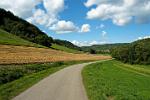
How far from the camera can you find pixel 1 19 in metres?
196

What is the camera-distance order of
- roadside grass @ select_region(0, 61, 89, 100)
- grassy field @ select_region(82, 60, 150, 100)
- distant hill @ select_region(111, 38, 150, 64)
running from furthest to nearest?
distant hill @ select_region(111, 38, 150, 64) → roadside grass @ select_region(0, 61, 89, 100) → grassy field @ select_region(82, 60, 150, 100)

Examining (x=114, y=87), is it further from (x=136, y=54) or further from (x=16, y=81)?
(x=136, y=54)

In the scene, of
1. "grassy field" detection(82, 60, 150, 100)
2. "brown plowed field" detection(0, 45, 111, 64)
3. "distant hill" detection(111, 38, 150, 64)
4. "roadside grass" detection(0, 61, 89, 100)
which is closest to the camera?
"grassy field" detection(82, 60, 150, 100)

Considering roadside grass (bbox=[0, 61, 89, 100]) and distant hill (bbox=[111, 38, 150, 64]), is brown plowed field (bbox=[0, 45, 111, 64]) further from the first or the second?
distant hill (bbox=[111, 38, 150, 64])

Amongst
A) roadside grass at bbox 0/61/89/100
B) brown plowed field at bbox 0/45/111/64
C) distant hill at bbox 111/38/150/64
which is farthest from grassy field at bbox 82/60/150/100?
distant hill at bbox 111/38/150/64

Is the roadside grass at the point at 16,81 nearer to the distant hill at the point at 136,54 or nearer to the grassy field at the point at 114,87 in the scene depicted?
the grassy field at the point at 114,87

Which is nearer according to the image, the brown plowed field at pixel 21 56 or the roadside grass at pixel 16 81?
the roadside grass at pixel 16 81

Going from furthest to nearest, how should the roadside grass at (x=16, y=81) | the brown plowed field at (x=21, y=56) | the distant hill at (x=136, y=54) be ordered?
the distant hill at (x=136, y=54) < the brown plowed field at (x=21, y=56) < the roadside grass at (x=16, y=81)

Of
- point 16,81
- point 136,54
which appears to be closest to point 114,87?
point 16,81

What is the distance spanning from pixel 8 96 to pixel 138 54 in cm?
11438

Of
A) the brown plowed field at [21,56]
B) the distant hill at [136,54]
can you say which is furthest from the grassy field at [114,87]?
the distant hill at [136,54]

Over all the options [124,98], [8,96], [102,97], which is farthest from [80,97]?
[8,96]

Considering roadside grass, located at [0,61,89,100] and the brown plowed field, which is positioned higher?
the brown plowed field

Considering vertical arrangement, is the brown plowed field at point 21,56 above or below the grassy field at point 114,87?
above
